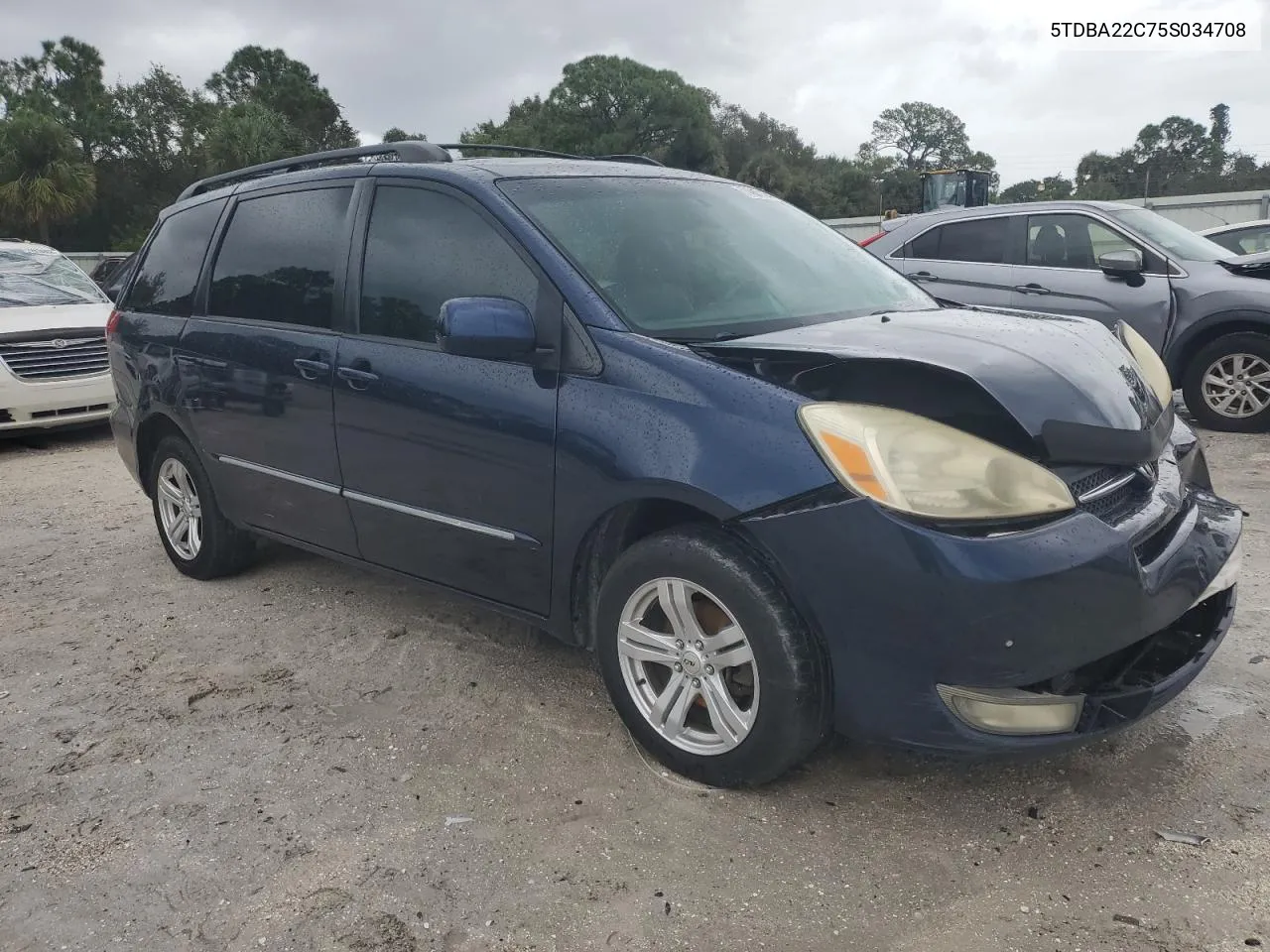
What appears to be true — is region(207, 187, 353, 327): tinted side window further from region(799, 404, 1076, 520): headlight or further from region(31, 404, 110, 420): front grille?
region(31, 404, 110, 420): front grille

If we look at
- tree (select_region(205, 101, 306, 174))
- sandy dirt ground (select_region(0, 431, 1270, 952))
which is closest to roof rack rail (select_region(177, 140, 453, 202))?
sandy dirt ground (select_region(0, 431, 1270, 952))

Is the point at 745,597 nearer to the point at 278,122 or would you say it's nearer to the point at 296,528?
the point at 296,528

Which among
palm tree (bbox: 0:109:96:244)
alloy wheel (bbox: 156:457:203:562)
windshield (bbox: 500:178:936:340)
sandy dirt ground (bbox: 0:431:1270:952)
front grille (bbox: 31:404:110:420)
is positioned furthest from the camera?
palm tree (bbox: 0:109:96:244)

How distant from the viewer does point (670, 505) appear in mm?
2682

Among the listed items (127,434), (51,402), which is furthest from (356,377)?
(51,402)

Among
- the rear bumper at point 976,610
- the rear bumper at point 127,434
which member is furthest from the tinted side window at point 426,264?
the rear bumper at point 127,434

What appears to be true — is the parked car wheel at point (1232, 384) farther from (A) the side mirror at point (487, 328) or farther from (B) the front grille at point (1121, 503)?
(A) the side mirror at point (487, 328)

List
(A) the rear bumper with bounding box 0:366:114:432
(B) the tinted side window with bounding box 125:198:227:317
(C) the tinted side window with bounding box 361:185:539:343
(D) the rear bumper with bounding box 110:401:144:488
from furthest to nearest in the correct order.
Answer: (A) the rear bumper with bounding box 0:366:114:432 → (D) the rear bumper with bounding box 110:401:144:488 → (B) the tinted side window with bounding box 125:198:227:317 → (C) the tinted side window with bounding box 361:185:539:343

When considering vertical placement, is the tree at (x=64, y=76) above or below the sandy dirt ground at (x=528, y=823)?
above

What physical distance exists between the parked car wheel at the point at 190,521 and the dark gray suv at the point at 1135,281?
469 cm

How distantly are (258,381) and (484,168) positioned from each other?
49.4 inches

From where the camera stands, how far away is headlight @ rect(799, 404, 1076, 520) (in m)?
2.27

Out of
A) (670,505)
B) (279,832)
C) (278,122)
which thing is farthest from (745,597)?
(278,122)

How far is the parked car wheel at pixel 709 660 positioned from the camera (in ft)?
8.02
